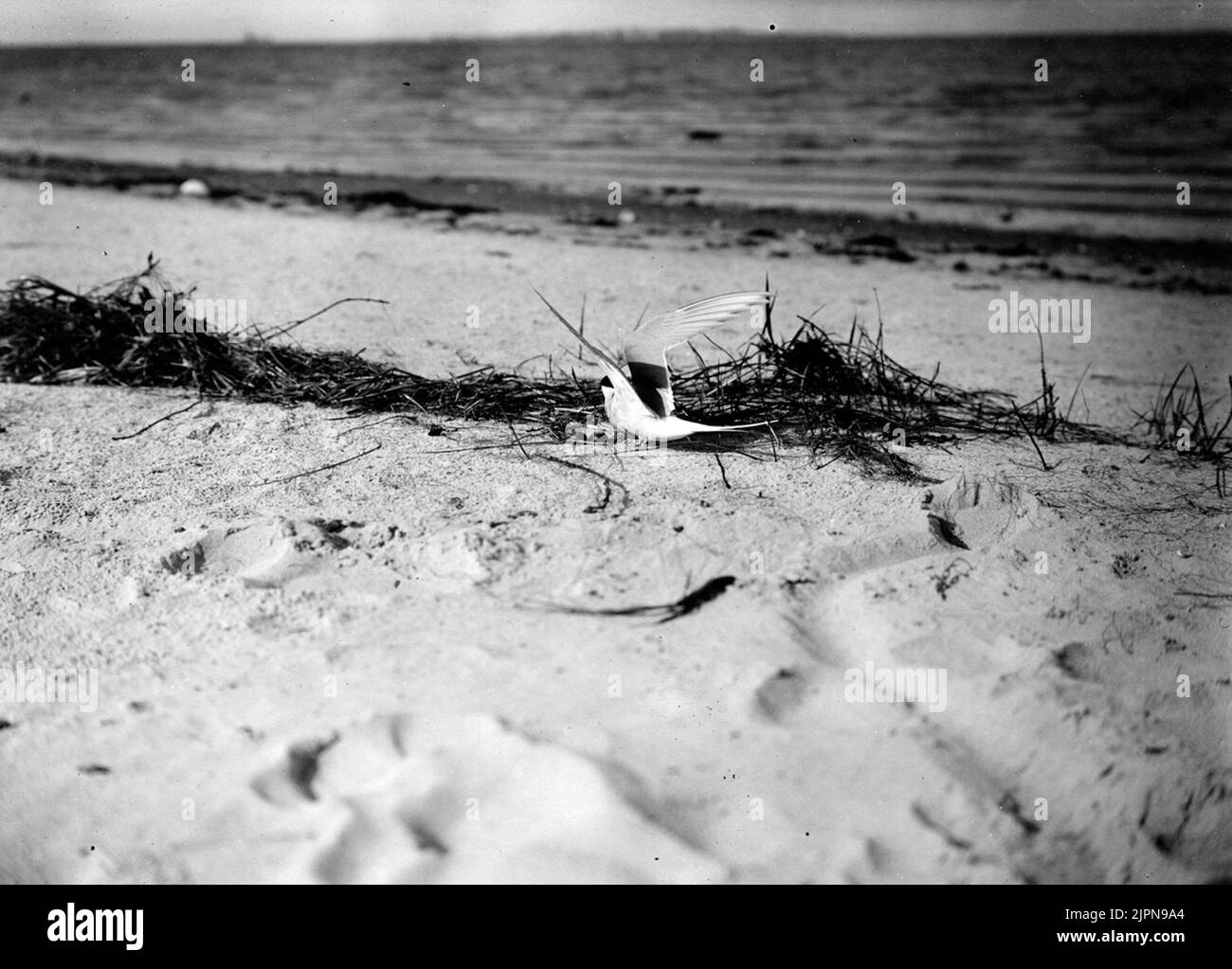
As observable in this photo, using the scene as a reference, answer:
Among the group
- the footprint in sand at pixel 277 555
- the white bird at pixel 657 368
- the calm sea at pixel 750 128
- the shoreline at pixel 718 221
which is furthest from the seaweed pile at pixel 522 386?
the calm sea at pixel 750 128

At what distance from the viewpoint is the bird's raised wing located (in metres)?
2.25

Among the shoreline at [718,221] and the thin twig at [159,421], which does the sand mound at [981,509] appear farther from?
the shoreline at [718,221]

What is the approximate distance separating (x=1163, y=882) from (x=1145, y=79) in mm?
20283

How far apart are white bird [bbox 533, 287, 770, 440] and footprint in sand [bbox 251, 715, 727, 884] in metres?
0.91

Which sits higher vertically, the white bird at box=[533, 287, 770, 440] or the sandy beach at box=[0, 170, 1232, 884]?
the white bird at box=[533, 287, 770, 440]

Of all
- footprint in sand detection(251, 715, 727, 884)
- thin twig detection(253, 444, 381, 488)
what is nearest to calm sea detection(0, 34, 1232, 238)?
thin twig detection(253, 444, 381, 488)

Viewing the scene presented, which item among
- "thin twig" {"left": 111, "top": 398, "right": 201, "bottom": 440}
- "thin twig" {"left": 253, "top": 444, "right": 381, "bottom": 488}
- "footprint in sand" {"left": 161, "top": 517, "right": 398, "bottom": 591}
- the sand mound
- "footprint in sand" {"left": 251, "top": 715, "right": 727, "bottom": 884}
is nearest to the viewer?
"footprint in sand" {"left": 251, "top": 715, "right": 727, "bottom": 884}

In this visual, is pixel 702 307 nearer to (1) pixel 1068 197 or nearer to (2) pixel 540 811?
(2) pixel 540 811

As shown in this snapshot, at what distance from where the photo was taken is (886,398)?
2.89 meters

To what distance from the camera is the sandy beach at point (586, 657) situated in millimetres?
1484

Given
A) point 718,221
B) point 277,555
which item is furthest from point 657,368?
point 718,221

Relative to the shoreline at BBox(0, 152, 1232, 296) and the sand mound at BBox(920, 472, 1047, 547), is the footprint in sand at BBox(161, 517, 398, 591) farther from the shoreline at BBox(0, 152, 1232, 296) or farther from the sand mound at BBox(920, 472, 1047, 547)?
the shoreline at BBox(0, 152, 1232, 296)

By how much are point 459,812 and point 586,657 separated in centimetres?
39

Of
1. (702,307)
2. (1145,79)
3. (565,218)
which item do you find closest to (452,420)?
(702,307)
